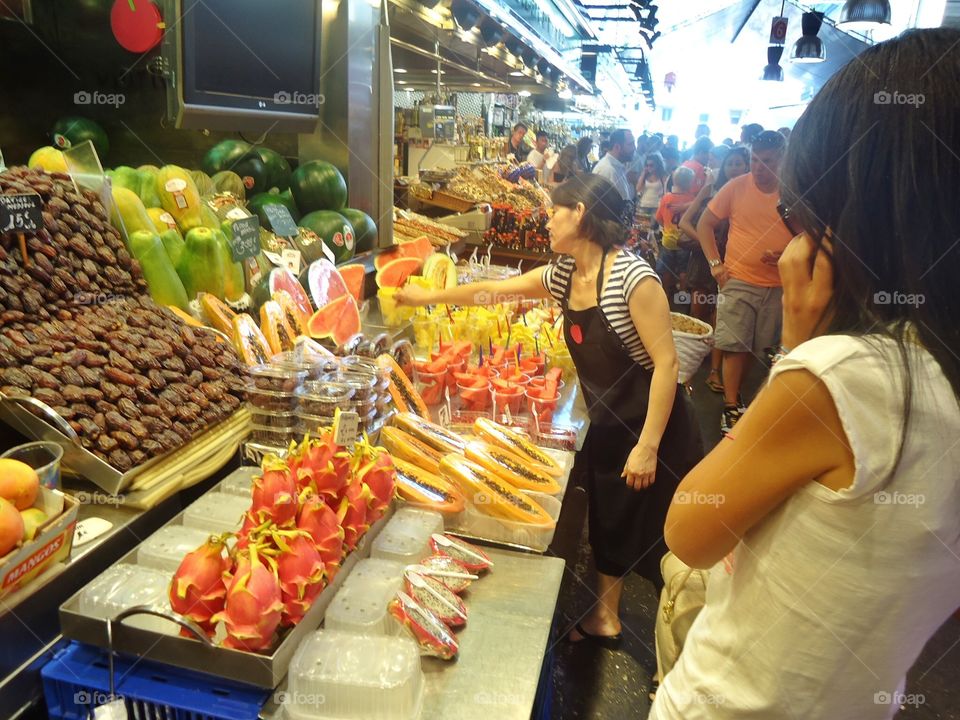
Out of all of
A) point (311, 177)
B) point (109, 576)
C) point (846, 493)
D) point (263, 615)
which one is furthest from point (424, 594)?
point (311, 177)

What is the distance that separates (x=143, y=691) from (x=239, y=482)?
2.13 feet

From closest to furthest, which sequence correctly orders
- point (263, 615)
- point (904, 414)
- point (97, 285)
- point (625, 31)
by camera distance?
point (904, 414) < point (263, 615) < point (97, 285) < point (625, 31)

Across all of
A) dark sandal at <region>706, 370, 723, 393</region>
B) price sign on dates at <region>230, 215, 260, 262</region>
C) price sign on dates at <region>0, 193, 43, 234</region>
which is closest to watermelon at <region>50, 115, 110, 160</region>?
price sign on dates at <region>230, 215, 260, 262</region>

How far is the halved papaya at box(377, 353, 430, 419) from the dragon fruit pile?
2.84 feet

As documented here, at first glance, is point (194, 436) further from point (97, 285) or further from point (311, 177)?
point (311, 177)

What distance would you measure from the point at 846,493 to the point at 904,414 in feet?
0.42

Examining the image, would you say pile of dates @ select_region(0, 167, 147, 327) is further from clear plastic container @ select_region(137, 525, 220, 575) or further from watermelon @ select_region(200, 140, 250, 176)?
watermelon @ select_region(200, 140, 250, 176)

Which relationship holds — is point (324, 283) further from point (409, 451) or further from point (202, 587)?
point (202, 587)

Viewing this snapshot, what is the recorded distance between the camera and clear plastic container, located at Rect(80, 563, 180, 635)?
134 cm

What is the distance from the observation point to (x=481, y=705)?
1.34 m

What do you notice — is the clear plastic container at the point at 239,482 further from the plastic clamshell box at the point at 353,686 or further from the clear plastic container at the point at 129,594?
the plastic clamshell box at the point at 353,686

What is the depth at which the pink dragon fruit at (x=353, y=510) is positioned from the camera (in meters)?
1.56

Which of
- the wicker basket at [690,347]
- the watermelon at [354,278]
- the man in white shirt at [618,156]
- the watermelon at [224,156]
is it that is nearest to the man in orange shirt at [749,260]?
the wicker basket at [690,347]

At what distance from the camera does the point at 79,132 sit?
146 inches
